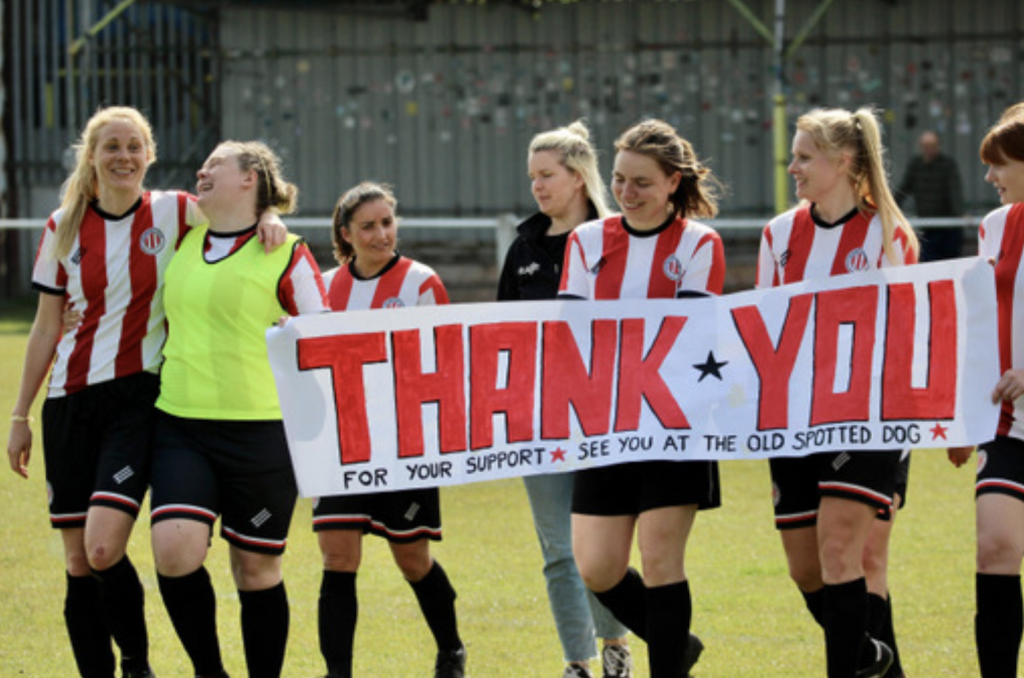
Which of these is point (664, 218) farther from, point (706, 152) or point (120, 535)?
point (706, 152)

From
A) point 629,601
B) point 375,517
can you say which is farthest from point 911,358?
point 375,517

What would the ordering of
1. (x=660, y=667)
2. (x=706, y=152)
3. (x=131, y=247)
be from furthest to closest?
(x=706, y=152), (x=131, y=247), (x=660, y=667)

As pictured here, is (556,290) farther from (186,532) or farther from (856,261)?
(186,532)

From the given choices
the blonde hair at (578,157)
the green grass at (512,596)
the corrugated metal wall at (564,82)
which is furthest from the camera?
the corrugated metal wall at (564,82)

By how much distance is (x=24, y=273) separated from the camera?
21.8 metres

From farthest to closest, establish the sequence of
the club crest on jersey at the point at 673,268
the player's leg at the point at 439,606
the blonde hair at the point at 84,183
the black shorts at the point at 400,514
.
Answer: the player's leg at the point at 439,606
the black shorts at the point at 400,514
the blonde hair at the point at 84,183
the club crest on jersey at the point at 673,268

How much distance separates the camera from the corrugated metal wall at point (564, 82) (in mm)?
20953

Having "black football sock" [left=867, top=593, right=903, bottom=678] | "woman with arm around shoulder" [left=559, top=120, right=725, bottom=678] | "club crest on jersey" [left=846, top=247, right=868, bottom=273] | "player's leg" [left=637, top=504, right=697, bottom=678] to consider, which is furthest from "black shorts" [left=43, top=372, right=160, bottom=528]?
"black football sock" [left=867, top=593, right=903, bottom=678]

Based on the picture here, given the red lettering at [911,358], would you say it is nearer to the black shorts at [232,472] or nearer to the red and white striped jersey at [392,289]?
the red and white striped jersey at [392,289]

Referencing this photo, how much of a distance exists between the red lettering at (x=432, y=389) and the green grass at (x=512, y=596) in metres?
1.21

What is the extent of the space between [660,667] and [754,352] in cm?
110

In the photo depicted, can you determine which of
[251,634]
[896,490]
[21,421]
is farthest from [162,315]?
[896,490]

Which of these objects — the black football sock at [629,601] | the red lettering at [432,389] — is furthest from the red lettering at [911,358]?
the red lettering at [432,389]

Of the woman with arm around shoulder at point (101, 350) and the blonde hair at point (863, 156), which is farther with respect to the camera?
the woman with arm around shoulder at point (101, 350)
